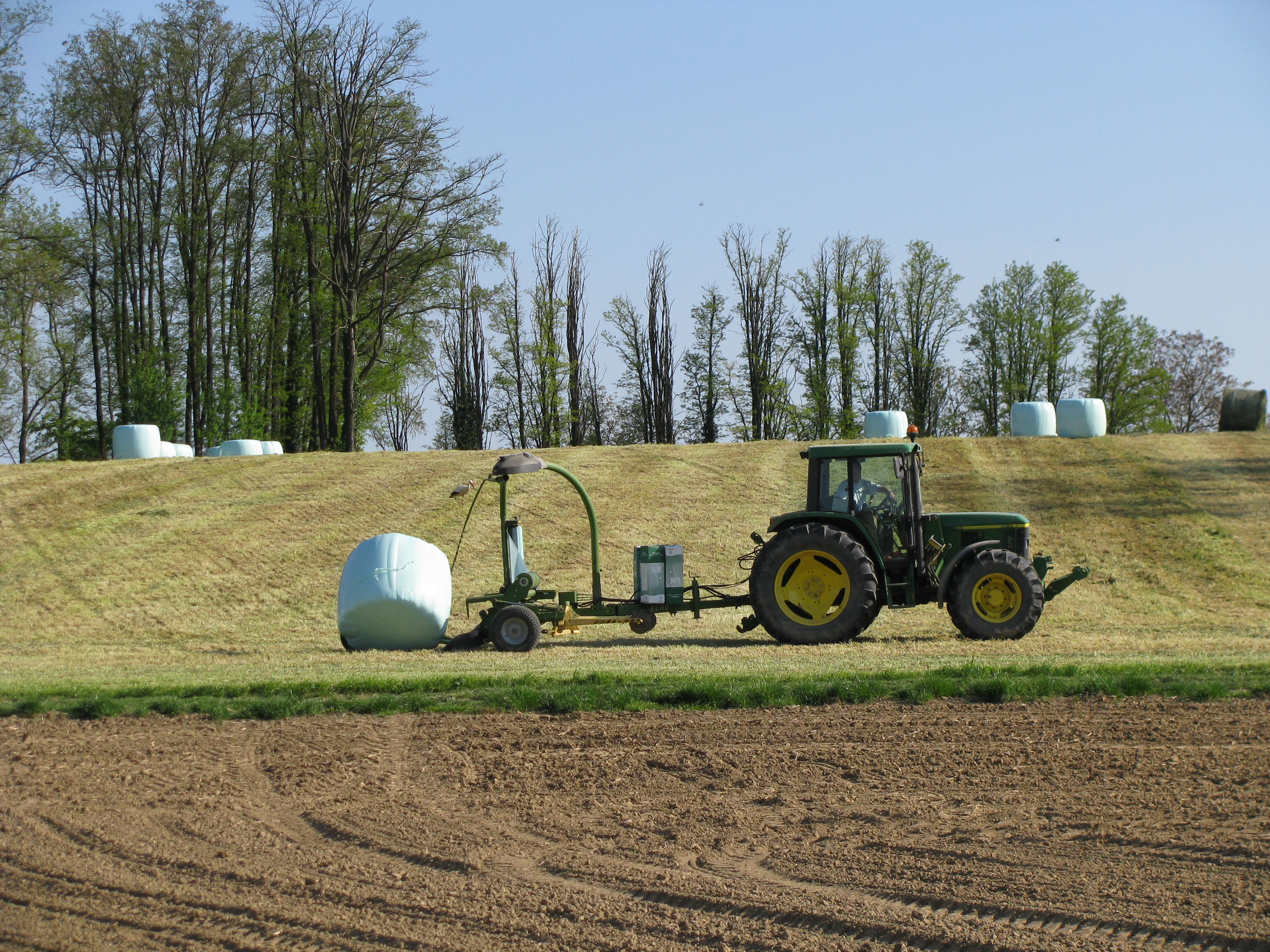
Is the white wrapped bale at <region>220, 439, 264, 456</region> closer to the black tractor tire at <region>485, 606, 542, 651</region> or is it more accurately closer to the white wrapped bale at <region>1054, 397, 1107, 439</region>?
the black tractor tire at <region>485, 606, 542, 651</region>

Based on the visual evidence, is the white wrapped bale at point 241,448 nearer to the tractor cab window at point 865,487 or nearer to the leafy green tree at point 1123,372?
the tractor cab window at point 865,487

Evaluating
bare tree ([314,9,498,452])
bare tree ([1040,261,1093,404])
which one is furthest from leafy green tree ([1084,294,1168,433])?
bare tree ([314,9,498,452])

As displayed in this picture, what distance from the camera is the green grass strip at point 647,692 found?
332 inches

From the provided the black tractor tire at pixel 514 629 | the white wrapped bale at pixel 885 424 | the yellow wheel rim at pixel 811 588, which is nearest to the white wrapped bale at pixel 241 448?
the white wrapped bale at pixel 885 424

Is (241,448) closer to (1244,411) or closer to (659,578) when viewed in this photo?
(659,578)

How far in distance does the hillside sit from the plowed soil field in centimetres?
295

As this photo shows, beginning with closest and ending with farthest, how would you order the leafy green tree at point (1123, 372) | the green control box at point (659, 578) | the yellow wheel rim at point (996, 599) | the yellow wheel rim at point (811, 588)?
the yellow wheel rim at point (996, 599) → the yellow wheel rim at point (811, 588) → the green control box at point (659, 578) → the leafy green tree at point (1123, 372)

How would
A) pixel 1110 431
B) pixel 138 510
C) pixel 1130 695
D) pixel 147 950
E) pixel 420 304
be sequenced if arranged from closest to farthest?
pixel 147 950 → pixel 1130 695 → pixel 138 510 → pixel 420 304 → pixel 1110 431

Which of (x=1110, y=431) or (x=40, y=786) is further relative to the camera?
(x=1110, y=431)

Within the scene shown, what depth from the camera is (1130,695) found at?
27.1ft

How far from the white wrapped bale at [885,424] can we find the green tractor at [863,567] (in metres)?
14.3

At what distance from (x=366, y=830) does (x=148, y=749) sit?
2.72 meters

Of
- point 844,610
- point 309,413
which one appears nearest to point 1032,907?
point 844,610

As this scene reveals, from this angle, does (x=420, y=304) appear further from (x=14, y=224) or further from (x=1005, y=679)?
(x=1005, y=679)
